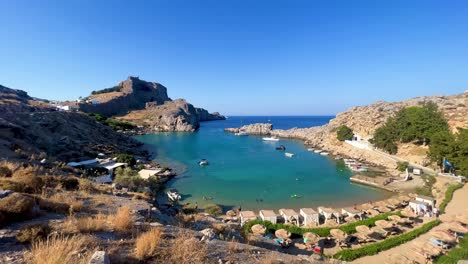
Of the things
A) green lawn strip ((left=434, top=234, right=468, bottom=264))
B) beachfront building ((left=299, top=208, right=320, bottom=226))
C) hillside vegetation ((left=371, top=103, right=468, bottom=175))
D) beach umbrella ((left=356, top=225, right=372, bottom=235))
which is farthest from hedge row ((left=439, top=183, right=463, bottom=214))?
beachfront building ((left=299, top=208, right=320, bottom=226))

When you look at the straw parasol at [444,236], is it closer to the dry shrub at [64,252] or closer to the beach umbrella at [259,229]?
the beach umbrella at [259,229]

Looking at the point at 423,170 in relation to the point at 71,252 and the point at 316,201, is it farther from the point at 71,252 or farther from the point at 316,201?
the point at 71,252

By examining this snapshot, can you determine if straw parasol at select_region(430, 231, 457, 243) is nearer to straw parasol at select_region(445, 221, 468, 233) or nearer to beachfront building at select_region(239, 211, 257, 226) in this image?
straw parasol at select_region(445, 221, 468, 233)

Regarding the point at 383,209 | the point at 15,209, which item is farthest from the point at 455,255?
the point at 15,209

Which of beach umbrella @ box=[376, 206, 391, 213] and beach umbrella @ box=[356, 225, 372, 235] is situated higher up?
beach umbrella @ box=[356, 225, 372, 235]

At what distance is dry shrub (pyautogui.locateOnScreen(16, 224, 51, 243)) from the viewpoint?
4.29 m

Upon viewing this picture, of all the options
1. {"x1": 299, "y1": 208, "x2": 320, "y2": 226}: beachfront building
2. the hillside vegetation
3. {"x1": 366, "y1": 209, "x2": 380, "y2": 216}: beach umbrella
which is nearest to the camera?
{"x1": 299, "y1": 208, "x2": 320, "y2": 226}: beachfront building

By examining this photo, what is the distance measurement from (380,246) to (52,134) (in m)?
45.5

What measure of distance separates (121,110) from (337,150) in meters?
113

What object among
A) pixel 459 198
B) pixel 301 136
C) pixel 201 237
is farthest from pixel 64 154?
pixel 301 136

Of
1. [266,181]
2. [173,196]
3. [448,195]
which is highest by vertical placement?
[448,195]

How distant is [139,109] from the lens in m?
137

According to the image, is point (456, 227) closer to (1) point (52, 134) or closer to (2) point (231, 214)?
(2) point (231, 214)

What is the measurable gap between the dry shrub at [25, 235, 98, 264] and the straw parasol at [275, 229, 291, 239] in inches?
560
